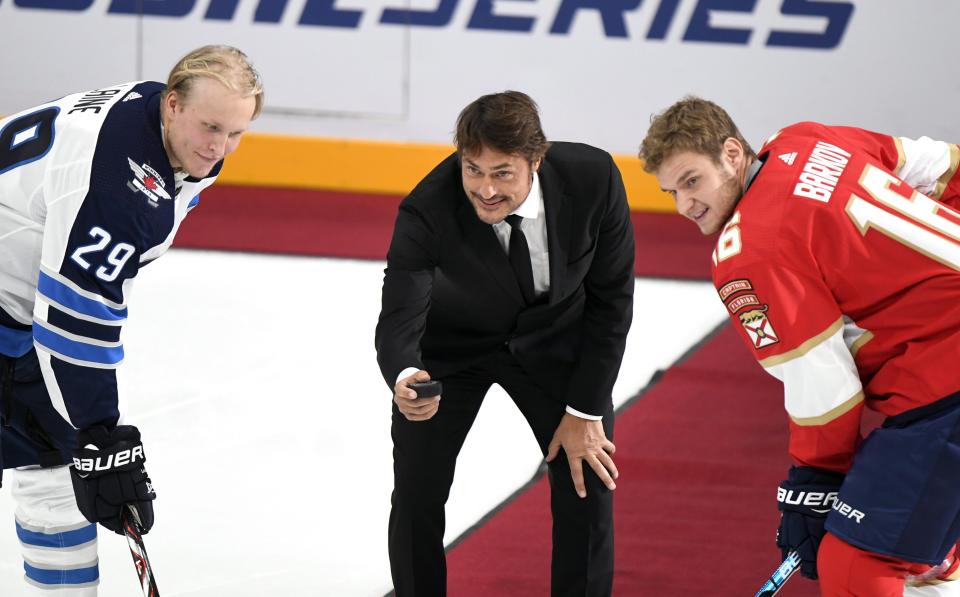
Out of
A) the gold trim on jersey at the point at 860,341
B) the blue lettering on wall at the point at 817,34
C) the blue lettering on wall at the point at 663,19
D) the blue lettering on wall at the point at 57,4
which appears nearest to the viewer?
the gold trim on jersey at the point at 860,341

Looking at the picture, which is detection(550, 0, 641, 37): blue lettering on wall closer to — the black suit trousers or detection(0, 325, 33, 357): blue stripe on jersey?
the black suit trousers

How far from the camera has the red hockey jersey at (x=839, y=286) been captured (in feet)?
7.28

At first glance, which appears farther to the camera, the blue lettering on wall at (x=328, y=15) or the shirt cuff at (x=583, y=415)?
the blue lettering on wall at (x=328, y=15)

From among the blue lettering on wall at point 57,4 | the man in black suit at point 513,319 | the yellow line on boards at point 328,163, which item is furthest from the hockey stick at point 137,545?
the blue lettering on wall at point 57,4

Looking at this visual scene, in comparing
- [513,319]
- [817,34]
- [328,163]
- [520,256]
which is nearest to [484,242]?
[520,256]

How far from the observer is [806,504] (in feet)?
7.77

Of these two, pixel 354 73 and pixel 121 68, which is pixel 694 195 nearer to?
pixel 354 73

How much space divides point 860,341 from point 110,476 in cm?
136

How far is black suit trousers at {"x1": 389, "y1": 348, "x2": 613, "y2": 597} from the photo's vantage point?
8.79 ft

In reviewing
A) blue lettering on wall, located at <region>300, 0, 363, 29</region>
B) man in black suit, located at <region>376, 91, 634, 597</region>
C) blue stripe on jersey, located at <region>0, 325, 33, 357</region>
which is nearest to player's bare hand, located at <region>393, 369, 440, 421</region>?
man in black suit, located at <region>376, 91, 634, 597</region>

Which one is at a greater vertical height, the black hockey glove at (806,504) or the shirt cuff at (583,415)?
the black hockey glove at (806,504)

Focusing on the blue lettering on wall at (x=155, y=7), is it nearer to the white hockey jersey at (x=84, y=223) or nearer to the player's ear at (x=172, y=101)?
the white hockey jersey at (x=84, y=223)

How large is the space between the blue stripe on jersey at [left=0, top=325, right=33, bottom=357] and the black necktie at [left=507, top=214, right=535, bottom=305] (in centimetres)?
95

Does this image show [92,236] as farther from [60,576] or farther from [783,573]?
[783,573]
